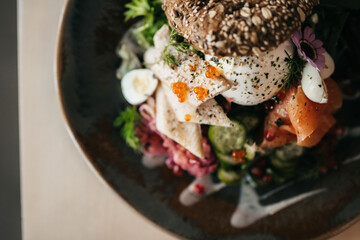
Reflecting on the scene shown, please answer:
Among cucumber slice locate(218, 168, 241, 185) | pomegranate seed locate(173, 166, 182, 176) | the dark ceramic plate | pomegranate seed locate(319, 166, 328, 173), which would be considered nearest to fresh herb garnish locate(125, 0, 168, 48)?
the dark ceramic plate

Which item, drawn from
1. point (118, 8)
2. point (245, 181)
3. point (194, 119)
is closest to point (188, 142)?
point (194, 119)

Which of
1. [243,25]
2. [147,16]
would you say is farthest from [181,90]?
[147,16]

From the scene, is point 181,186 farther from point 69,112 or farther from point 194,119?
point 69,112

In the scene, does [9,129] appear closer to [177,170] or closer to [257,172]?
[177,170]

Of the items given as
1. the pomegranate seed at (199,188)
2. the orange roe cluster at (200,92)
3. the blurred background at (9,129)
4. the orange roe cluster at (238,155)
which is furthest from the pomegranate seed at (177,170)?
the blurred background at (9,129)

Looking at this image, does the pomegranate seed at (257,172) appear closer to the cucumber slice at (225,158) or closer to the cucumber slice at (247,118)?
the cucumber slice at (225,158)

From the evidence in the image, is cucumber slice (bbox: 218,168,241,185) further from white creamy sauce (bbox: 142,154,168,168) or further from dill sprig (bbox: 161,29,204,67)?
dill sprig (bbox: 161,29,204,67)
